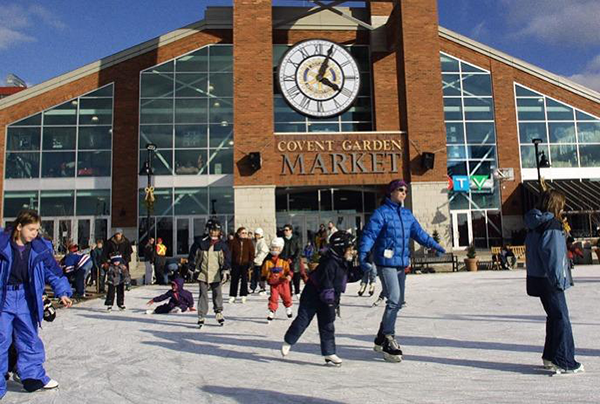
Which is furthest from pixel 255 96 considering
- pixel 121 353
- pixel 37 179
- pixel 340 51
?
pixel 121 353

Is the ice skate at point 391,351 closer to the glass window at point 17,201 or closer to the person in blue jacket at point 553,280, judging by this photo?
the person in blue jacket at point 553,280

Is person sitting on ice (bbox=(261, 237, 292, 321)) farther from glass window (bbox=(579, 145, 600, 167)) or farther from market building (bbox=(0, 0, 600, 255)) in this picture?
glass window (bbox=(579, 145, 600, 167))

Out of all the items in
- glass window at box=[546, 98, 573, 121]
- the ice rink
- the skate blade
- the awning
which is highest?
glass window at box=[546, 98, 573, 121]

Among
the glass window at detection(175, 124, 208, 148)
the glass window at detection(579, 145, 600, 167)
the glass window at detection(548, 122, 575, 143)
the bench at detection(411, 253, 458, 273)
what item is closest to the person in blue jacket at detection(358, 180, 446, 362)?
the bench at detection(411, 253, 458, 273)

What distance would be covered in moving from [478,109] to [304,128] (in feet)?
35.4

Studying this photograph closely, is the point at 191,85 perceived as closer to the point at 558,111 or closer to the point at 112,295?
the point at 112,295

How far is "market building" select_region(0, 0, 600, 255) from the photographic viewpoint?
21.5 metres

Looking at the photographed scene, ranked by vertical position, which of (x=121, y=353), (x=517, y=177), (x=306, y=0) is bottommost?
(x=121, y=353)

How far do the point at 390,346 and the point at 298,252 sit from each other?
15.6ft

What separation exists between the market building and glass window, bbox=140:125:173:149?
2.7 inches

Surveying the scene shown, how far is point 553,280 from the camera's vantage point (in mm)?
3959

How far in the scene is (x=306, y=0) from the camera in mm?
23656

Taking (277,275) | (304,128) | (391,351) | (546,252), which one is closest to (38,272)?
(391,351)

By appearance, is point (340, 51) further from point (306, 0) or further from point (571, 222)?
point (571, 222)
